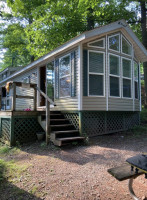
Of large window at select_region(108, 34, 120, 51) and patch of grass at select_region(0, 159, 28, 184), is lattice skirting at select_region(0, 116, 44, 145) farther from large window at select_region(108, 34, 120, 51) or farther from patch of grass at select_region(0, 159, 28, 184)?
large window at select_region(108, 34, 120, 51)

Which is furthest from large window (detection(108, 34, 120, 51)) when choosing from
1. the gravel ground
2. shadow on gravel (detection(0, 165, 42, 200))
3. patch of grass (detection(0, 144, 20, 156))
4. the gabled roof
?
shadow on gravel (detection(0, 165, 42, 200))

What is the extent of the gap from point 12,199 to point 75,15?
11520mm

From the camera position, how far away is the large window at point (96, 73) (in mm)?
6453

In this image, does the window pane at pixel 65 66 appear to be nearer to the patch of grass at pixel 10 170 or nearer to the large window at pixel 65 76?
the large window at pixel 65 76

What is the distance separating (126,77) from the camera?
754cm


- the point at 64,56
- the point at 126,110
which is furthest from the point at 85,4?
the point at 126,110

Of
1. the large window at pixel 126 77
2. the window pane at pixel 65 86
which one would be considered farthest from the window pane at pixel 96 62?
the large window at pixel 126 77

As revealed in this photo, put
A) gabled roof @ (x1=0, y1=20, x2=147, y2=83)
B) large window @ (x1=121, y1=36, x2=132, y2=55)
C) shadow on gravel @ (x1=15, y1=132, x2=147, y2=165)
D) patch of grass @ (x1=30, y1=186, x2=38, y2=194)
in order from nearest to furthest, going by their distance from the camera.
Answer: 1. patch of grass @ (x1=30, y1=186, x2=38, y2=194)
2. shadow on gravel @ (x1=15, y1=132, x2=147, y2=165)
3. gabled roof @ (x1=0, y1=20, x2=147, y2=83)
4. large window @ (x1=121, y1=36, x2=132, y2=55)

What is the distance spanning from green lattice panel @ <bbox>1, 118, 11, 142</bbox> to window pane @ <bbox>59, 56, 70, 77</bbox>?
2915mm

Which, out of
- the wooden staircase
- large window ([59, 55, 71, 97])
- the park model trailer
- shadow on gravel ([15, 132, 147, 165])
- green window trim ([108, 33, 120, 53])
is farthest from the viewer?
green window trim ([108, 33, 120, 53])

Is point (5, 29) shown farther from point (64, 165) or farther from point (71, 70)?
point (64, 165)

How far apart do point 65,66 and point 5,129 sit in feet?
11.6

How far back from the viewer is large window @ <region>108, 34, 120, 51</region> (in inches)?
278

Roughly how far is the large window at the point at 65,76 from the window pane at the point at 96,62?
2.97 ft
